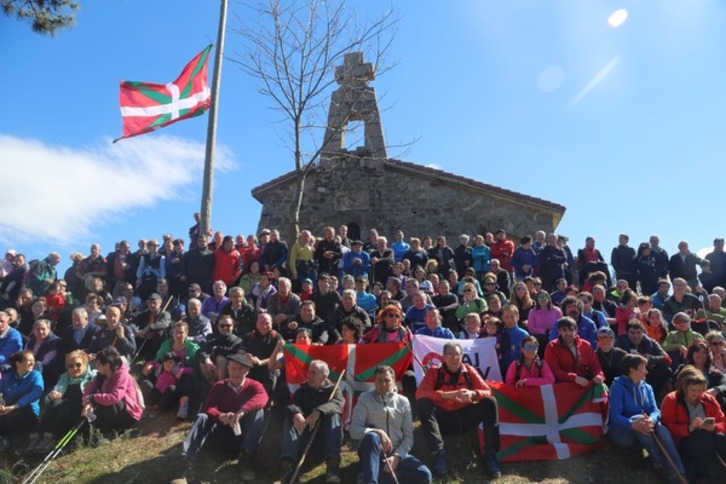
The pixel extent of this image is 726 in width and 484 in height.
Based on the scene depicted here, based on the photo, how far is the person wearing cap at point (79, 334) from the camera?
25.8 ft

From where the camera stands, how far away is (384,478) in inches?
206

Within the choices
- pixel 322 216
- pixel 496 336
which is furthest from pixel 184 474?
pixel 322 216

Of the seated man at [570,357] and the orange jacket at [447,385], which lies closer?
the orange jacket at [447,385]

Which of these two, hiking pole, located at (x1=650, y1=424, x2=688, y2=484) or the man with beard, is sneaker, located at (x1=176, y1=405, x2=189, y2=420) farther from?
hiking pole, located at (x1=650, y1=424, x2=688, y2=484)

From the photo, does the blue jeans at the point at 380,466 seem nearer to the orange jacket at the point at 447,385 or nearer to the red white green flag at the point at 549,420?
the orange jacket at the point at 447,385

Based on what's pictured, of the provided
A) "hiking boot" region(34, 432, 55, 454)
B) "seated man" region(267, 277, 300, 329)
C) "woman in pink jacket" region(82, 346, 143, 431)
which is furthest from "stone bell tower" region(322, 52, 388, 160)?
"hiking boot" region(34, 432, 55, 454)

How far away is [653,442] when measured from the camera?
572cm

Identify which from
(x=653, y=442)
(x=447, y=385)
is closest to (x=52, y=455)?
(x=447, y=385)

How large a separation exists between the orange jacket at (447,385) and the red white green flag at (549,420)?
481 millimetres

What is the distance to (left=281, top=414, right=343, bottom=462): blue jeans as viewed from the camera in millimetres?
5527

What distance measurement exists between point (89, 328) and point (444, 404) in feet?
17.8

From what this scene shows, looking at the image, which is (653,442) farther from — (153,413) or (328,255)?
(328,255)

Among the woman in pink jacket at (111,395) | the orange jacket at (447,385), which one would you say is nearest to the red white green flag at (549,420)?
the orange jacket at (447,385)

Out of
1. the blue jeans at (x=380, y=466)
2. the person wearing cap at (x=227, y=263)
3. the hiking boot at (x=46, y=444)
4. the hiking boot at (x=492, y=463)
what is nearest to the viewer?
the blue jeans at (x=380, y=466)
